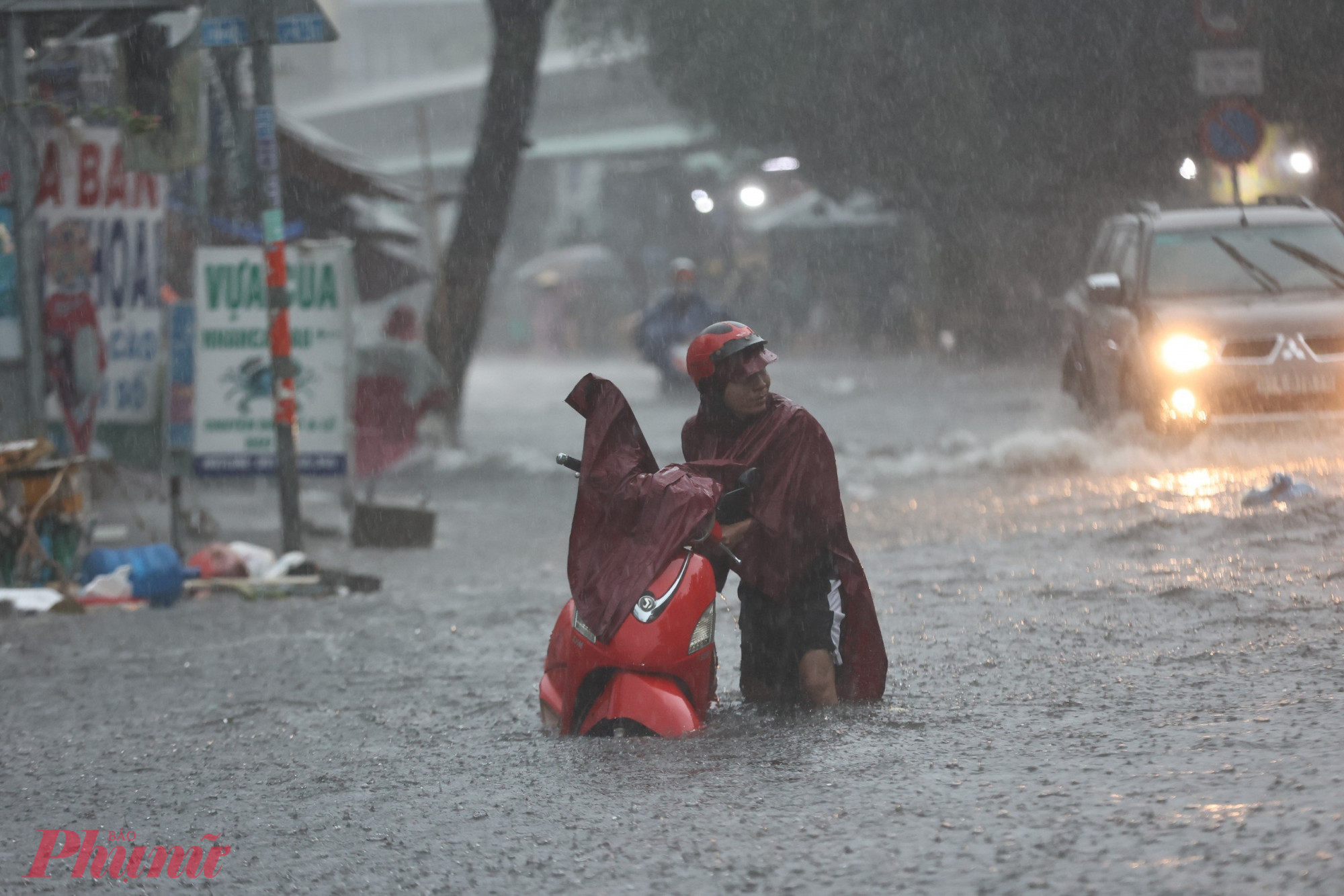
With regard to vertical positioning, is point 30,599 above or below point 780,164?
below

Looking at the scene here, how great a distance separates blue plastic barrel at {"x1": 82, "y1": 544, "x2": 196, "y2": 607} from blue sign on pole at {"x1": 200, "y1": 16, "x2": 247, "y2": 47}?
2.84m

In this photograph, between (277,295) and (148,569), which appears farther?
(277,295)

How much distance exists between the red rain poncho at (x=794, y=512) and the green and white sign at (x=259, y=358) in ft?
19.4

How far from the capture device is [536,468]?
1697 cm

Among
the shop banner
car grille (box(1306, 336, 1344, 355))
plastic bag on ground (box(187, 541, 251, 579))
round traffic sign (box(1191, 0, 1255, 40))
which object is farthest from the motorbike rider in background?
plastic bag on ground (box(187, 541, 251, 579))

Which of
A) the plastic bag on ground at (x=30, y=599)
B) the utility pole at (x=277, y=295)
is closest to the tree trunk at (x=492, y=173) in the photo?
the utility pole at (x=277, y=295)

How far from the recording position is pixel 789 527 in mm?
5625

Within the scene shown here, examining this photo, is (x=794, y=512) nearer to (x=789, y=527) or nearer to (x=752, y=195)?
(x=789, y=527)

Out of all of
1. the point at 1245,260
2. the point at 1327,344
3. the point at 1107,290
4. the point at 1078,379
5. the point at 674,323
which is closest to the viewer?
the point at 1327,344

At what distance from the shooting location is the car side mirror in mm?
12578

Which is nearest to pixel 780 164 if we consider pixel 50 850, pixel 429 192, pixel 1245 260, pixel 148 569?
pixel 429 192

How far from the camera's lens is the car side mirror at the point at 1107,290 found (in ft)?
41.3

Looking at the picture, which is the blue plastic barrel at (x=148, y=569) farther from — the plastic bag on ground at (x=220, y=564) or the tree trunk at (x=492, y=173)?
the tree trunk at (x=492, y=173)

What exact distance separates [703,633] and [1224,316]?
7.90m
